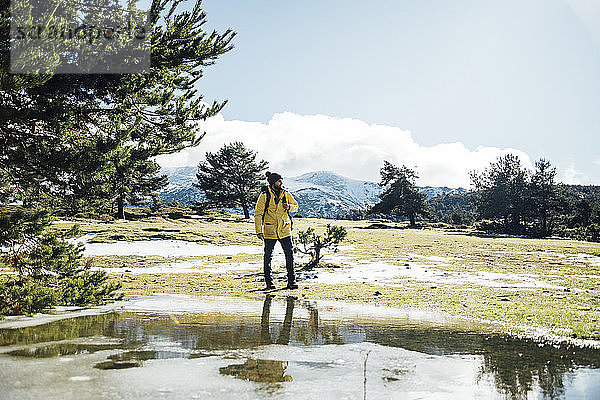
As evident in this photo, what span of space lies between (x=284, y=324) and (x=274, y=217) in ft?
12.5

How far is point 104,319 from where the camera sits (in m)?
5.36

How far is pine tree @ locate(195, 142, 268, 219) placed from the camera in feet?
207

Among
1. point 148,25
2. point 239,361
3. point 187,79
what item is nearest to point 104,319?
point 239,361

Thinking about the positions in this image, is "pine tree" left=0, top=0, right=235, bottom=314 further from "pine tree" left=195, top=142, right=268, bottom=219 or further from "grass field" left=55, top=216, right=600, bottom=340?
"pine tree" left=195, top=142, right=268, bottom=219

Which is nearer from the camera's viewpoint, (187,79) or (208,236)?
(187,79)

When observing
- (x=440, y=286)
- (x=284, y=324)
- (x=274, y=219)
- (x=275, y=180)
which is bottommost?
(x=440, y=286)

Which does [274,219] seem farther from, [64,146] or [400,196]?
[400,196]

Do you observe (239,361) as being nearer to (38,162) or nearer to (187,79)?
(38,162)

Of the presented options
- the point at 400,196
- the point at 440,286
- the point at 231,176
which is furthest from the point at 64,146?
the point at 400,196

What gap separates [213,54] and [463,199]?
174m

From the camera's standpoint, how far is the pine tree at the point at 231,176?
63.1 m

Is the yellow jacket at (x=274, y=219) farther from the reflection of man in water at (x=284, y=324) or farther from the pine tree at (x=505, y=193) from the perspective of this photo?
the pine tree at (x=505, y=193)

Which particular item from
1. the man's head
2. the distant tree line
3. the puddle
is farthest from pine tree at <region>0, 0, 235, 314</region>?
the distant tree line

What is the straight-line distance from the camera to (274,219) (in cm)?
887
